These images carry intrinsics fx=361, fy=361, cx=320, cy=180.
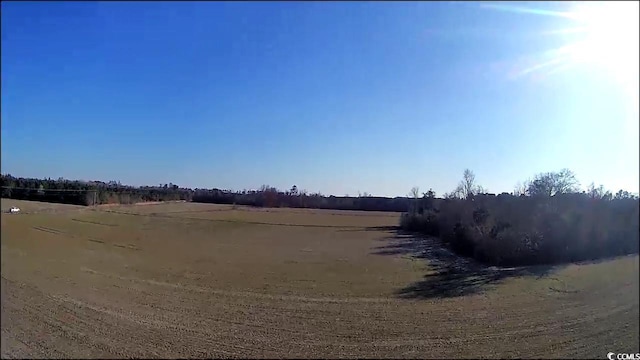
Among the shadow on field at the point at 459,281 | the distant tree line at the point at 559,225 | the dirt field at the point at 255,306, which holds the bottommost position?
the shadow on field at the point at 459,281

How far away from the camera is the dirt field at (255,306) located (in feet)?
17.5

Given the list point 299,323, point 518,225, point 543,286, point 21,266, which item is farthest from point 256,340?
point 518,225

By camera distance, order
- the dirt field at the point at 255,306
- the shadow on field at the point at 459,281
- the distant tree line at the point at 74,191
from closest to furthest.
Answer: the dirt field at the point at 255,306 → the distant tree line at the point at 74,191 → the shadow on field at the point at 459,281

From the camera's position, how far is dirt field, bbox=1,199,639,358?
5.34 meters

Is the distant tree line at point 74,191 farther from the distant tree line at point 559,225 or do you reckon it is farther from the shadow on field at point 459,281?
the distant tree line at point 559,225

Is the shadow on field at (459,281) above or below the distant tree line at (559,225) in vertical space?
below

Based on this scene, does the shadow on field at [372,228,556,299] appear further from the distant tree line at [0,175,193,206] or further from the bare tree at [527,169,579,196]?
the distant tree line at [0,175,193,206]

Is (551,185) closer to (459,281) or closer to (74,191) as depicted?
(459,281)

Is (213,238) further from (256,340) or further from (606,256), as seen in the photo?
(606,256)

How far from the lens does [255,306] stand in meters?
8.66

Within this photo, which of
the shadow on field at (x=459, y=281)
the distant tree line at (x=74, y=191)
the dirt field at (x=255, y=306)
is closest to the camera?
the dirt field at (x=255, y=306)

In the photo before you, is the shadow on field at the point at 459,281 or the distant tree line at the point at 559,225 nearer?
the distant tree line at the point at 559,225

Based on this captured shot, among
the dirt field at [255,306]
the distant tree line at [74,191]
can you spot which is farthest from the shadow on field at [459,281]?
the distant tree line at [74,191]

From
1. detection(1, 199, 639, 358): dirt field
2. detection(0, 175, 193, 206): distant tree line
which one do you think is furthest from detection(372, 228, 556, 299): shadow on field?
detection(0, 175, 193, 206): distant tree line
